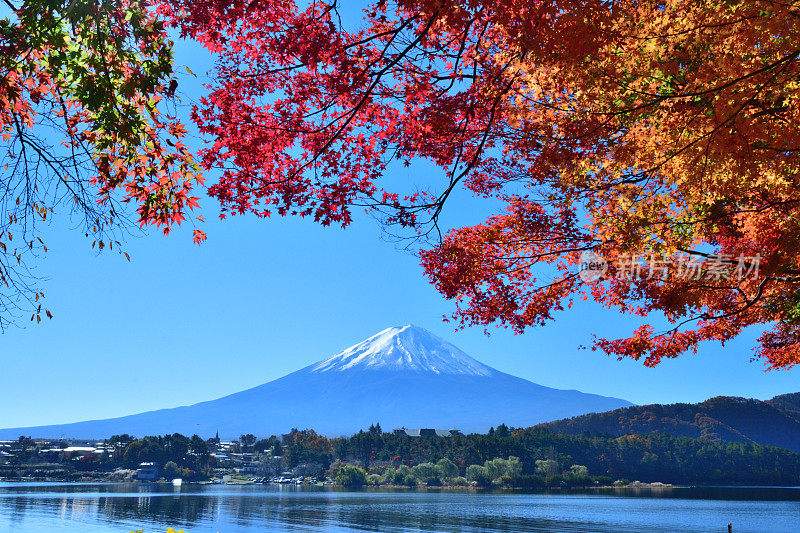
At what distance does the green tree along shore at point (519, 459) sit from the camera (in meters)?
104

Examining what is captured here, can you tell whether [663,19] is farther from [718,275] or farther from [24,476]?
[24,476]

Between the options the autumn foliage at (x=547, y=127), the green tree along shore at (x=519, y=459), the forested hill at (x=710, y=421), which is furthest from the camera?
the forested hill at (x=710, y=421)

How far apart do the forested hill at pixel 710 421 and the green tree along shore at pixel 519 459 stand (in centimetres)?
1710

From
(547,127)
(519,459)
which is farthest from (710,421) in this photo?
(547,127)

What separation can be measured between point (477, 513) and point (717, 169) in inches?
2607

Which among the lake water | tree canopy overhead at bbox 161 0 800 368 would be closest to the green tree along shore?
the lake water

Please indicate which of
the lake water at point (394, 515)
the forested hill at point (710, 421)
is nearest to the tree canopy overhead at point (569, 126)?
the lake water at point (394, 515)

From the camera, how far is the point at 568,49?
561 centimetres

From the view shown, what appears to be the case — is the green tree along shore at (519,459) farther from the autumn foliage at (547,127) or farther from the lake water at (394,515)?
the autumn foliage at (547,127)

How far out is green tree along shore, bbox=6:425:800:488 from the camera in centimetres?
10444

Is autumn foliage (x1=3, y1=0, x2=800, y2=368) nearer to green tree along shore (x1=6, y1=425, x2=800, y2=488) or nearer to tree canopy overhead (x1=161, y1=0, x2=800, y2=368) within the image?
tree canopy overhead (x1=161, y1=0, x2=800, y2=368)

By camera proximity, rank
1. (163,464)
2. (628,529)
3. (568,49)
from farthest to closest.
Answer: (163,464), (628,529), (568,49)

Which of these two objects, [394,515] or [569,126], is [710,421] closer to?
[394,515]

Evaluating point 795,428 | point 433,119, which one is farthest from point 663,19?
point 795,428
